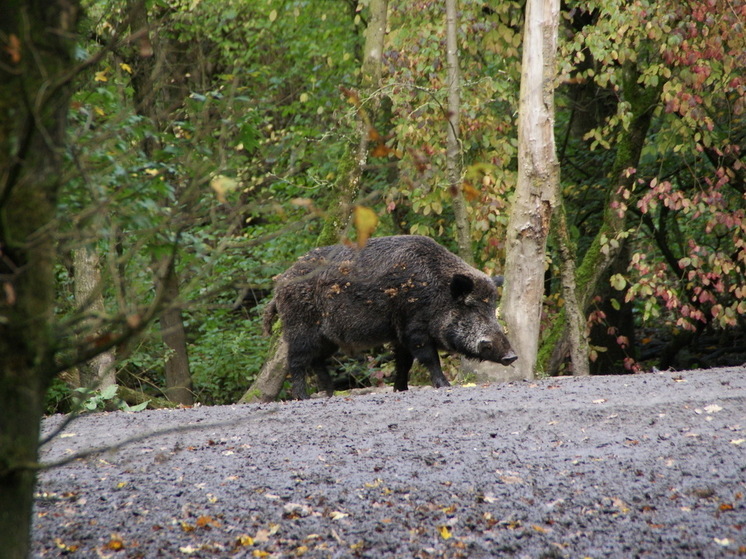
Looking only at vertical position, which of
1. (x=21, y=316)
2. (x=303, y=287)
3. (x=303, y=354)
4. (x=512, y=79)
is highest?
(x=512, y=79)

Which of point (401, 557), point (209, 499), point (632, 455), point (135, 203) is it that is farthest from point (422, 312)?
point (135, 203)

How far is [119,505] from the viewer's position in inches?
183

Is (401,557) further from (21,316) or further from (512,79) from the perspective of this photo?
(512,79)

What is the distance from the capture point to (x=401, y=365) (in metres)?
10.1

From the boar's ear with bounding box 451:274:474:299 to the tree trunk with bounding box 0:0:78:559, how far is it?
22.3 feet

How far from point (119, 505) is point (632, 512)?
2.63 m

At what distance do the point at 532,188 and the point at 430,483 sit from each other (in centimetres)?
526

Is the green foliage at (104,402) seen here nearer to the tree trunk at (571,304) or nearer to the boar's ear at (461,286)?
the boar's ear at (461,286)

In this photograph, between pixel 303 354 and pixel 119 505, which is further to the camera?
pixel 303 354

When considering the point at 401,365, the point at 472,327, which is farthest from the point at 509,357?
the point at 401,365

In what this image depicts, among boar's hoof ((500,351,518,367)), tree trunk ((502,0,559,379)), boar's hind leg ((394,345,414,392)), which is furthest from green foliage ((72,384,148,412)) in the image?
tree trunk ((502,0,559,379))

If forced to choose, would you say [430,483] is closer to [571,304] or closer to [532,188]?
[532,188]

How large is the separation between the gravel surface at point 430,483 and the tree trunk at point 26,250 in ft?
1.94

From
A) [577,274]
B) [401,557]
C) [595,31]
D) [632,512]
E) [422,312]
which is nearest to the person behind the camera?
[401,557]
